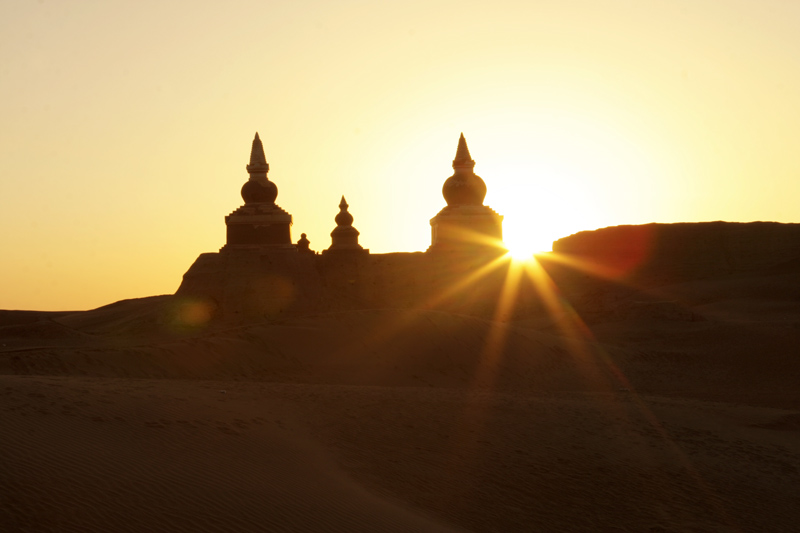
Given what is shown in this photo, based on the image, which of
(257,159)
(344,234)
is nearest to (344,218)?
(344,234)

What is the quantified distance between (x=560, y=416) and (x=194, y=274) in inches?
831

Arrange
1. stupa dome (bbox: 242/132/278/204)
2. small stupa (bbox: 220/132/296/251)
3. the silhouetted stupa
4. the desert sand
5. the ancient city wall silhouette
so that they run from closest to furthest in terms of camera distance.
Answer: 1. the desert sand
2. the silhouetted stupa
3. the ancient city wall silhouette
4. small stupa (bbox: 220/132/296/251)
5. stupa dome (bbox: 242/132/278/204)

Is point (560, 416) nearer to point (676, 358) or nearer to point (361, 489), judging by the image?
point (361, 489)

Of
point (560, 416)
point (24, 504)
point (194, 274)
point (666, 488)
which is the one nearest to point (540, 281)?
point (194, 274)

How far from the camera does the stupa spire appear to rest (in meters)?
42.1

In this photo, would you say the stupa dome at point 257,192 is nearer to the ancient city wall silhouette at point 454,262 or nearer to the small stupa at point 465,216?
the ancient city wall silhouette at point 454,262

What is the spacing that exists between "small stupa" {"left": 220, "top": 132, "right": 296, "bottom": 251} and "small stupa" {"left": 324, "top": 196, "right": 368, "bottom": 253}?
8.38 m

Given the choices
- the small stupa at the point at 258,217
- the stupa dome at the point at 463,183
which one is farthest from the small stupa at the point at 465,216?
Answer: the small stupa at the point at 258,217

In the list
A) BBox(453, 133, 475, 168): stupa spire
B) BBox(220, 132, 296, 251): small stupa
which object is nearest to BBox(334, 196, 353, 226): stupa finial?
BBox(453, 133, 475, 168): stupa spire

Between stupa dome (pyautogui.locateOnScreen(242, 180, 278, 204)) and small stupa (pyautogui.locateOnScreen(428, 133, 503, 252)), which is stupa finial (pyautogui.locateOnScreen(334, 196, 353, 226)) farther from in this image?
stupa dome (pyautogui.locateOnScreen(242, 180, 278, 204))

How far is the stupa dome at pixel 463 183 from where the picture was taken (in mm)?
42125

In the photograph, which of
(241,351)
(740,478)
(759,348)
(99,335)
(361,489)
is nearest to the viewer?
(361,489)

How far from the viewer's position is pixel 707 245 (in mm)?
48281

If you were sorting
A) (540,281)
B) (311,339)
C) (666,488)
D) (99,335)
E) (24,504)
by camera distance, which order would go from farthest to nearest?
(540,281) < (99,335) < (311,339) < (666,488) < (24,504)
